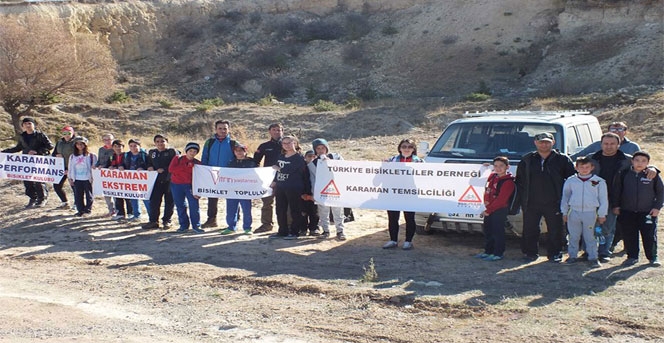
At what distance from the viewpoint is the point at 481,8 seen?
165 feet

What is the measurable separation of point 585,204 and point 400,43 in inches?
1634

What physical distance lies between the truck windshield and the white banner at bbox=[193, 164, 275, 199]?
2.54m

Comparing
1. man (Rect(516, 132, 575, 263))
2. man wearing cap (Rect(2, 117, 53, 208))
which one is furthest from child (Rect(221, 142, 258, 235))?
man wearing cap (Rect(2, 117, 53, 208))

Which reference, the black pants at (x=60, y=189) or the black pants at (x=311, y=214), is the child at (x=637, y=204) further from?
the black pants at (x=60, y=189)

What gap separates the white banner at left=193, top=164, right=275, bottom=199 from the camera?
34.4 feet

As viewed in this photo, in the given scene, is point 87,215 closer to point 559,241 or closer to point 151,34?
point 559,241

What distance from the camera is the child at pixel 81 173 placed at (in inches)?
476

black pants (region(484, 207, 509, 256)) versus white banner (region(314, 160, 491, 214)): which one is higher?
white banner (region(314, 160, 491, 214))

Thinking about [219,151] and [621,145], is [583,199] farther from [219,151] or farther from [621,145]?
[219,151]

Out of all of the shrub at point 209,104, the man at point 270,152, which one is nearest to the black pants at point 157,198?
the man at point 270,152

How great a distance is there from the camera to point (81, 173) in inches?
476

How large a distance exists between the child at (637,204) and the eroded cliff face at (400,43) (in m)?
31.0

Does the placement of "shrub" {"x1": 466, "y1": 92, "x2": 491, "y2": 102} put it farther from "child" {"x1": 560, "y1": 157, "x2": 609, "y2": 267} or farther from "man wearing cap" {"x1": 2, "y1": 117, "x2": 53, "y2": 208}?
"child" {"x1": 560, "y1": 157, "x2": 609, "y2": 267}

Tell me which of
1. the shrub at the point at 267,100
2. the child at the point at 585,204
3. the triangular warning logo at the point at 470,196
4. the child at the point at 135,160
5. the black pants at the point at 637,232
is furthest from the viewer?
the shrub at the point at 267,100
